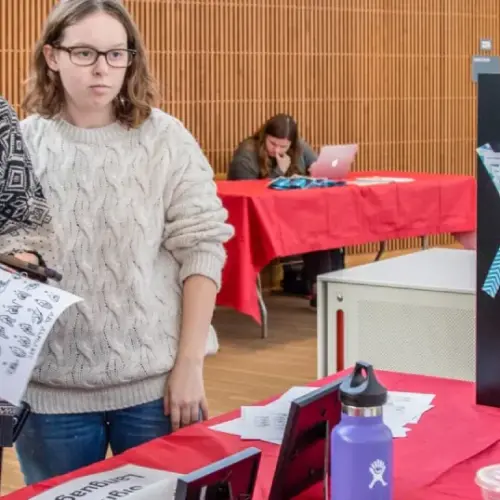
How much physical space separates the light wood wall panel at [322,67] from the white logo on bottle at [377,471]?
21.1 ft

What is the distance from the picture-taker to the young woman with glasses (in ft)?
7.49

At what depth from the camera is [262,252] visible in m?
6.41

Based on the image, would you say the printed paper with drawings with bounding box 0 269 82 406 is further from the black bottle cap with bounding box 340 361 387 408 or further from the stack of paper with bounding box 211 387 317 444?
the black bottle cap with bounding box 340 361 387 408

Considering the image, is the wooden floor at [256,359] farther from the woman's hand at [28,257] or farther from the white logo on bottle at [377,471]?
the white logo on bottle at [377,471]

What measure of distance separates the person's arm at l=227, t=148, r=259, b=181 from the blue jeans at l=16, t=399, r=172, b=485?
5556 mm

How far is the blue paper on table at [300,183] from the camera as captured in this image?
22.6 feet

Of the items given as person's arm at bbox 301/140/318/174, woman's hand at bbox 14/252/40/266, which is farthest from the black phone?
person's arm at bbox 301/140/318/174

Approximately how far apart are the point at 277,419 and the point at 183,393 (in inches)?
14.4

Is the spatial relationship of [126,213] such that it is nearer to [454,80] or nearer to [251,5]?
[251,5]

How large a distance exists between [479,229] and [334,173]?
556 centimetres

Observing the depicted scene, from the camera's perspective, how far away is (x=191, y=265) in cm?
237

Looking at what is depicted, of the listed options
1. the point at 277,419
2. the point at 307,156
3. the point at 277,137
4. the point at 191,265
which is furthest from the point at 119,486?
the point at 307,156

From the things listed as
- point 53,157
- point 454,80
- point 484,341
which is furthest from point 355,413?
point 454,80

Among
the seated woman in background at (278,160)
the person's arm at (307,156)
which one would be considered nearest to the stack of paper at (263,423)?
the seated woman in background at (278,160)
